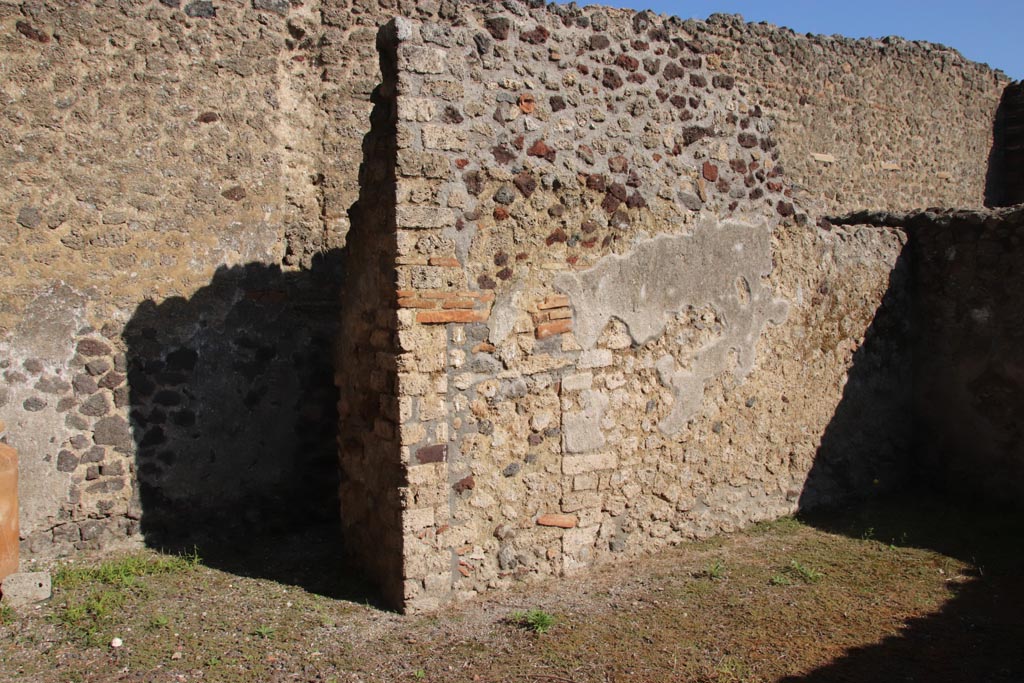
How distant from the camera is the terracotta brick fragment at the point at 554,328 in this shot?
4.90 m

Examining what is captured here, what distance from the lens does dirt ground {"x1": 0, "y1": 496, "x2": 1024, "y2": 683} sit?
3988 millimetres

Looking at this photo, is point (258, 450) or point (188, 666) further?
point (258, 450)

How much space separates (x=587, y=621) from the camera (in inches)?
176

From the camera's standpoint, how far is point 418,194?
4531 mm

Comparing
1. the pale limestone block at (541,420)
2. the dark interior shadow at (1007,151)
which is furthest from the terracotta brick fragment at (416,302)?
the dark interior shadow at (1007,151)

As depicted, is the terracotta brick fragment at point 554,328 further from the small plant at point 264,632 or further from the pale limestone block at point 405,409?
the small plant at point 264,632

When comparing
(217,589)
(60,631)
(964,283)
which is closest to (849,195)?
(964,283)

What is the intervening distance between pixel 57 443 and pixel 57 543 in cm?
63

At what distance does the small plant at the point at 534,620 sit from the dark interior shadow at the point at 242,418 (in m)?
1.52

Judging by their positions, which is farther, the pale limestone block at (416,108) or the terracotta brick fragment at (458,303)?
the terracotta brick fragment at (458,303)

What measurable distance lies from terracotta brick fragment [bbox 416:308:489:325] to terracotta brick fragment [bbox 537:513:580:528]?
1.19 m

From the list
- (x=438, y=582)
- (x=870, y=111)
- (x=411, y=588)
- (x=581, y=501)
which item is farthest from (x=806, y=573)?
(x=870, y=111)

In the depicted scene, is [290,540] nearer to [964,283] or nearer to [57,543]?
[57,543]

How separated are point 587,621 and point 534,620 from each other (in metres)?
0.29
